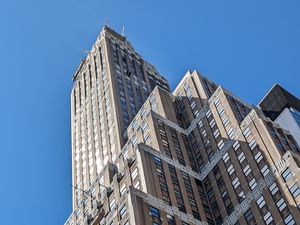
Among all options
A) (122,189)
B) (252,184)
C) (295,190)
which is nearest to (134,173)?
(122,189)

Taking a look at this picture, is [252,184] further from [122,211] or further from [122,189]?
[122,189]

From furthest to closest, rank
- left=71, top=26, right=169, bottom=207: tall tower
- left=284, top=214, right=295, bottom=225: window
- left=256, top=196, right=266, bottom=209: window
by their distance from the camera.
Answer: left=71, top=26, right=169, bottom=207: tall tower
left=256, top=196, right=266, bottom=209: window
left=284, top=214, right=295, bottom=225: window

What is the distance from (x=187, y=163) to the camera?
4264 inches

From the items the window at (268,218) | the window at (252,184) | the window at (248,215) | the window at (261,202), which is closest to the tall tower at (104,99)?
the window at (252,184)

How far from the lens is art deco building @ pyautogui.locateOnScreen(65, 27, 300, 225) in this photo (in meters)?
89.5

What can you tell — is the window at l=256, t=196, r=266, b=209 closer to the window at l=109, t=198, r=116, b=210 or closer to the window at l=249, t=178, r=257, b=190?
the window at l=249, t=178, r=257, b=190

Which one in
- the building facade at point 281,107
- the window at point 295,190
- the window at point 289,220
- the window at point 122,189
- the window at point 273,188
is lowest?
the window at point 289,220

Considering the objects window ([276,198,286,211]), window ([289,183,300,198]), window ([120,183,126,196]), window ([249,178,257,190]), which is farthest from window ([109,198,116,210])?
window ([289,183,300,198])

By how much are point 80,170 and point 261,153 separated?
6094 cm

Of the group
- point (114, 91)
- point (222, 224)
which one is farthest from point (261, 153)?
point (114, 91)

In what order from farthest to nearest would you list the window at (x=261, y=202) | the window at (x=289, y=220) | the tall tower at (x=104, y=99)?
1. the tall tower at (x=104, y=99)
2. the window at (x=261, y=202)
3. the window at (x=289, y=220)

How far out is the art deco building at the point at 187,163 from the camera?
89.5m

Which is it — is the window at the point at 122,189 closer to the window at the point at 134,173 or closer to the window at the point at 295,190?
the window at the point at 134,173

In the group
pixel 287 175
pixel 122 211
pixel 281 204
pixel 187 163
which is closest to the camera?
pixel 281 204
